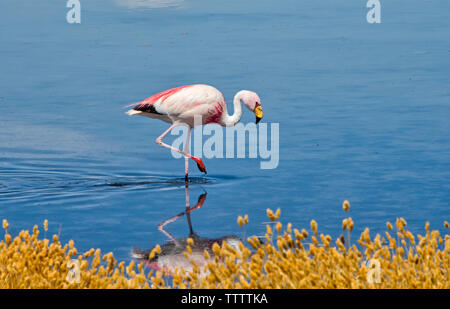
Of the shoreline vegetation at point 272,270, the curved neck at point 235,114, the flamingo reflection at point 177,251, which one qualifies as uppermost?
the curved neck at point 235,114

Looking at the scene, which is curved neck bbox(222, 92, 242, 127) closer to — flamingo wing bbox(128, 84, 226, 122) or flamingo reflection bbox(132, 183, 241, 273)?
flamingo wing bbox(128, 84, 226, 122)

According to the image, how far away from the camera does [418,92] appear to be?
52.0 ft

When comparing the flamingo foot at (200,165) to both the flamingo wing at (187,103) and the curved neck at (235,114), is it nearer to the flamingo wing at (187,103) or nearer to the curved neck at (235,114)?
the flamingo wing at (187,103)

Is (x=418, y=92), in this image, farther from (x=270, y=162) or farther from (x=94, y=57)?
(x=94, y=57)

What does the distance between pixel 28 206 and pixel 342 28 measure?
48.4 feet

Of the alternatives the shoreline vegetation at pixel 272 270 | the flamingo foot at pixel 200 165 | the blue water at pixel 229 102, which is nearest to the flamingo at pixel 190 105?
the flamingo foot at pixel 200 165

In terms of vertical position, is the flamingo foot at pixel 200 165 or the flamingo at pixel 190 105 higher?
the flamingo at pixel 190 105

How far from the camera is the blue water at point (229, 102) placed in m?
9.55

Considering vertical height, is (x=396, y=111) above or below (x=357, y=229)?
above

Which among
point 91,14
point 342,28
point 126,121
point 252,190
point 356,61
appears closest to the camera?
point 252,190

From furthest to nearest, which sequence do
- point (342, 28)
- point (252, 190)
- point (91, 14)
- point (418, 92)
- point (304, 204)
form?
point (91, 14) → point (342, 28) → point (418, 92) → point (252, 190) → point (304, 204)

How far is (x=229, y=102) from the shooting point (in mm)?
15281

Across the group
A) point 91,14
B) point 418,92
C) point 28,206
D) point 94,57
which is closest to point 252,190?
point 28,206

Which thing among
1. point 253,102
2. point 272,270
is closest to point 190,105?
point 253,102
